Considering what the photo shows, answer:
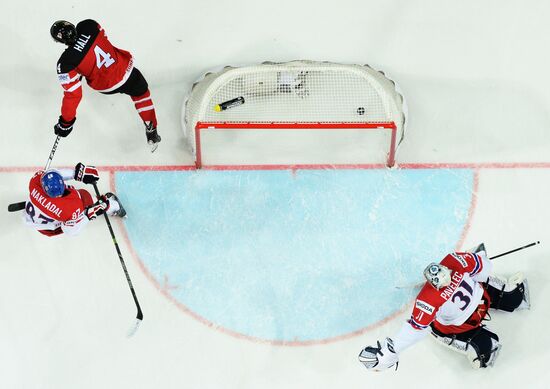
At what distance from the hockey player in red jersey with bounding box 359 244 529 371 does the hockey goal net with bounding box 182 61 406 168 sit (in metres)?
1.09

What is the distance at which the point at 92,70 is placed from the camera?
5.85m

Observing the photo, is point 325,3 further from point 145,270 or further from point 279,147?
point 145,270

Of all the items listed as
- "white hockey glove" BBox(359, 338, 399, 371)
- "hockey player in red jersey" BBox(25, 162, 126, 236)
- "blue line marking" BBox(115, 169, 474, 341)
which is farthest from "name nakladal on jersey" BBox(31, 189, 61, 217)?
"white hockey glove" BBox(359, 338, 399, 371)

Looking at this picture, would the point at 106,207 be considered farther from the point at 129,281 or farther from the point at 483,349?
the point at 483,349

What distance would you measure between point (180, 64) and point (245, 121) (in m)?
0.72

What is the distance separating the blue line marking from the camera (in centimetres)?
624

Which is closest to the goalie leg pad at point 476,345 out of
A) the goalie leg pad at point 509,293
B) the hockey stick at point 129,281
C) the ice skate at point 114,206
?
the goalie leg pad at point 509,293

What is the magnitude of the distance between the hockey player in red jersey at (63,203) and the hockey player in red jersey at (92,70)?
0.34 m

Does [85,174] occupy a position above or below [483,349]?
above

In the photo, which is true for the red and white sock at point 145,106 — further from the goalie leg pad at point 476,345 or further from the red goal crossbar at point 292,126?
the goalie leg pad at point 476,345

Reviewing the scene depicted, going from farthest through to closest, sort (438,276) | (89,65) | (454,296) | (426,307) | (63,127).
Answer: (63,127) → (89,65) → (454,296) → (426,307) → (438,276)

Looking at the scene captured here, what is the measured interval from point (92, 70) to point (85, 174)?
708mm

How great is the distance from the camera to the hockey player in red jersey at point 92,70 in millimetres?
5688

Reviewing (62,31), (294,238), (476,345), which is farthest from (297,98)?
(476,345)
